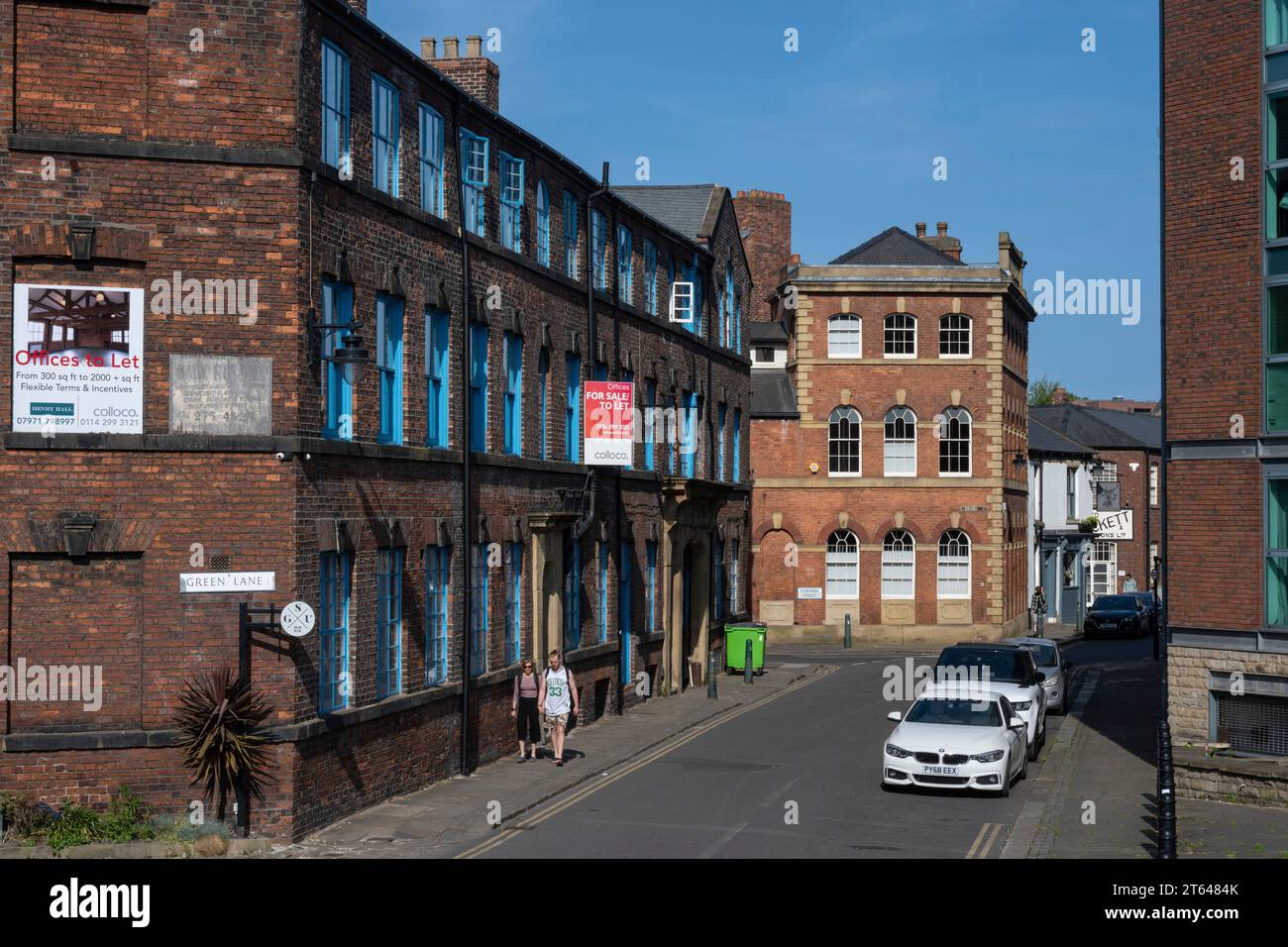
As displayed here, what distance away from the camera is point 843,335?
5512 centimetres

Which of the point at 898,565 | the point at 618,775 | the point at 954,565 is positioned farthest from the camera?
the point at 954,565

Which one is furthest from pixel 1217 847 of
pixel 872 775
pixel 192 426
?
pixel 192 426

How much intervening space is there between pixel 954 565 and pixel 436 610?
110ft

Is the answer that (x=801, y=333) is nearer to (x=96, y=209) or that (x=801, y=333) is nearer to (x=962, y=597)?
(x=962, y=597)

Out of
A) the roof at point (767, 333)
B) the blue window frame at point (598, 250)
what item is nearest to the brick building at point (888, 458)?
the roof at point (767, 333)

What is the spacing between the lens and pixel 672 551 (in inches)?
1486

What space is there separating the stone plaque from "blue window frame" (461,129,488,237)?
7.26m

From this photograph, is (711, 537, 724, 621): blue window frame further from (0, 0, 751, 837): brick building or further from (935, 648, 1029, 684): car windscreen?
(0, 0, 751, 837): brick building

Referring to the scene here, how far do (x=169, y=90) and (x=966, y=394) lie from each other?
3986 centimetres

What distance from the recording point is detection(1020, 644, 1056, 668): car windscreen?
32438mm

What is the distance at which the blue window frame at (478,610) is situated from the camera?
1003 inches

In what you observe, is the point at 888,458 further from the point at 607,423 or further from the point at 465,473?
the point at 465,473

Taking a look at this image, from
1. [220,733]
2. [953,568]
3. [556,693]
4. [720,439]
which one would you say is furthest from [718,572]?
[220,733]

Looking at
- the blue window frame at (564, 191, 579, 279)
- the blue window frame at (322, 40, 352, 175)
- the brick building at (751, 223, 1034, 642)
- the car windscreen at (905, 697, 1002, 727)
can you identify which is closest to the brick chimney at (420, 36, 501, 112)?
the blue window frame at (564, 191, 579, 279)
